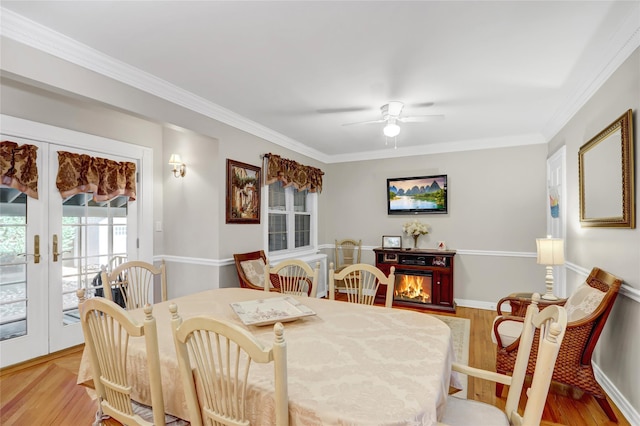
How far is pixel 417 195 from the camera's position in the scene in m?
5.23

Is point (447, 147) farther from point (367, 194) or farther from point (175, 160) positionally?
point (175, 160)

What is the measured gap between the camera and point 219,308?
2.06 m

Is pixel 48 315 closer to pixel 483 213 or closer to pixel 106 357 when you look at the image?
pixel 106 357

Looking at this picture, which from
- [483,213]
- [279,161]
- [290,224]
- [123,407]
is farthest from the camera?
[290,224]

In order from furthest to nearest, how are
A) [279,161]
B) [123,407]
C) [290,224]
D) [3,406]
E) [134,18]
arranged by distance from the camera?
1. [290,224]
2. [279,161]
3. [3,406]
4. [134,18]
5. [123,407]

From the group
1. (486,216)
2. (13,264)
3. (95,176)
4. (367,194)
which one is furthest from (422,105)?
(13,264)

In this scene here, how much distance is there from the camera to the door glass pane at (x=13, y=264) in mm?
2855

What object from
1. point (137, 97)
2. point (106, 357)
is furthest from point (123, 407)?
point (137, 97)

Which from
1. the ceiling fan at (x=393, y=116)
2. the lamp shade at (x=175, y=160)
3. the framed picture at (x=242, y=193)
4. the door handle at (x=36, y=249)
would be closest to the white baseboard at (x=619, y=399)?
the ceiling fan at (x=393, y=116)

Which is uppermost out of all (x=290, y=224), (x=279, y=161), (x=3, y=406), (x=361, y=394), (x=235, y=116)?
(x=235, y=116)

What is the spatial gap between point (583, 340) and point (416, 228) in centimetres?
299

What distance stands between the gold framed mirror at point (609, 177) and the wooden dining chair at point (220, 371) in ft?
7.96

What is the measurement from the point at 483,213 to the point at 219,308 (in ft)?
13.8

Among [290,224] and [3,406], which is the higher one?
[290,224]
